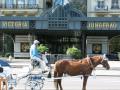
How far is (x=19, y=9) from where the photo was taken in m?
71.4

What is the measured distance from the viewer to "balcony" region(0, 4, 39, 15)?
7138 cm

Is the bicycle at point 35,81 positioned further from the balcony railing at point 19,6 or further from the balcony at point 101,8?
the balcony railing at point 19,6

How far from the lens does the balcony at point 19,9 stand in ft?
234

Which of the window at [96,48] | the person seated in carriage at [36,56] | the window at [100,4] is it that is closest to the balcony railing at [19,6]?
the window at [100,4]

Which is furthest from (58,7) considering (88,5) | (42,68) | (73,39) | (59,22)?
(42,68)

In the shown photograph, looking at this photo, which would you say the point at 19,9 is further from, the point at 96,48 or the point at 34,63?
the point at 34,63

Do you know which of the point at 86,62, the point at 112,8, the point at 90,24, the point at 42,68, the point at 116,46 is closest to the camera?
the point at 86,62

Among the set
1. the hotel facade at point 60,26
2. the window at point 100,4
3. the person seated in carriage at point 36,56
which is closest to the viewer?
the person seated in carriage at point 36,56

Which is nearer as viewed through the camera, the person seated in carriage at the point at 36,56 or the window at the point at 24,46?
the person seated in carriage at the point at 36,56

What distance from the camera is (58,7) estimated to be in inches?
2259

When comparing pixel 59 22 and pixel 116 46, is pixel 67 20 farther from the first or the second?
pixel 116 46

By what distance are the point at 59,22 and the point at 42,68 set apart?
135ft

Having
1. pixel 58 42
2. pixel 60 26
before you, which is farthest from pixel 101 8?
pixel 60 26

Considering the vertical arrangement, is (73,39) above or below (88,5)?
below
